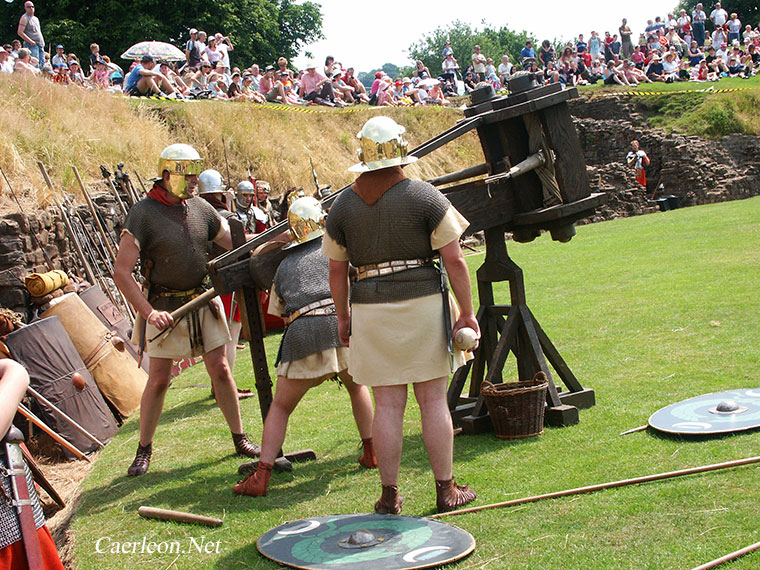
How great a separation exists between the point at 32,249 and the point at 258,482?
5962 millimetres

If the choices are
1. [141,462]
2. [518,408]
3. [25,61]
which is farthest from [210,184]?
[25,61]

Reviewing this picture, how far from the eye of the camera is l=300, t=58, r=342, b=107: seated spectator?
94.5 ft

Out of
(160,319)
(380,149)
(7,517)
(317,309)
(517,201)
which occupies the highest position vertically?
(380,149)

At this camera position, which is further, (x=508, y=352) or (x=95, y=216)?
(x=95, y=216)

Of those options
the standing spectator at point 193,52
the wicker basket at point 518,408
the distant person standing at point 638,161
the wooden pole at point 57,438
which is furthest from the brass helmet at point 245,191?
the distant person standing at point 638,161

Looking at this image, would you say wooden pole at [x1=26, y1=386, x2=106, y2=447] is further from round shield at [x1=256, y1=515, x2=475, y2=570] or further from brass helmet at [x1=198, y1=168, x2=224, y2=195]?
round shield at [x1=256, y1=515, x2=475, y2=570]

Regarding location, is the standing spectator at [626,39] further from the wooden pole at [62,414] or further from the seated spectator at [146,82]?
the wooden pole at [62,414]

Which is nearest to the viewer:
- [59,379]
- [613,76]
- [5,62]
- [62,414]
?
[62,414]

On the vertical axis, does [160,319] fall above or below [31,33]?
below

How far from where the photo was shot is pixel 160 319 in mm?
5676

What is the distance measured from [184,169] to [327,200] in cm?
107

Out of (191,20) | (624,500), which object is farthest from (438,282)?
(191,20)

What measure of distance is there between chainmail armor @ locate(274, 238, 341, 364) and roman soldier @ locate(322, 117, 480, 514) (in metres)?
0.69

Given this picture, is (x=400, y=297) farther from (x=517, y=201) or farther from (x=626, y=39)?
(x=626, y=39)
